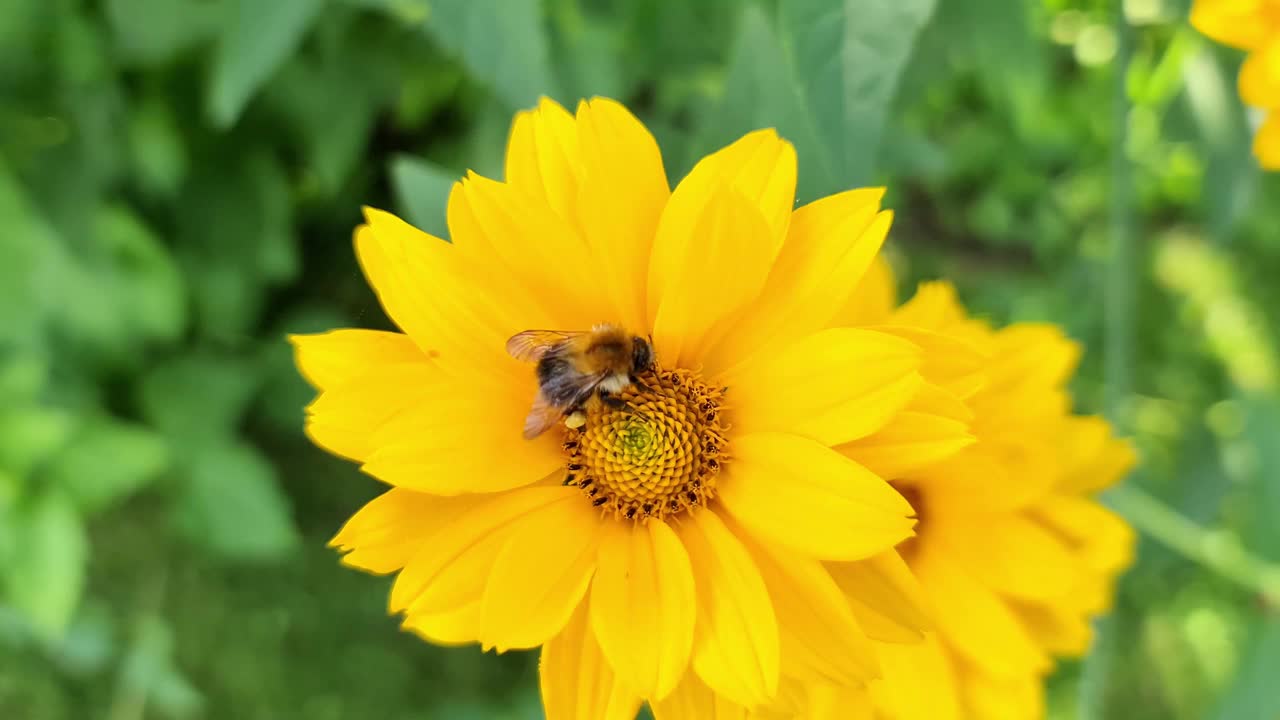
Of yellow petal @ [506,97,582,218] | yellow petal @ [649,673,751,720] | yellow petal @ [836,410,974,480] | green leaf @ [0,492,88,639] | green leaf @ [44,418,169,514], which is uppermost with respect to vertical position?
yellow petal @ [506,97,582,218]

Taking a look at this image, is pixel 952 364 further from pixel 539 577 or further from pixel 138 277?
pixel 138 277

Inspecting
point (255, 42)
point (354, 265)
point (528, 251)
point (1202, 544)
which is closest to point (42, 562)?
point (354, 265)

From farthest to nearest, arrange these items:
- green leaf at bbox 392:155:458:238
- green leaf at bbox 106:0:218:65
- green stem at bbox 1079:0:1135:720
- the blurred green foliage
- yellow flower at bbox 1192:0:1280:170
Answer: green leaf at bbox 106:0:218:65 < the blurred green foliage < green stem at bbox 1079:0:1135:720 < green leaf at bbox 392:155:458:238 < yellow flower at bbox 1192:0:1280:170

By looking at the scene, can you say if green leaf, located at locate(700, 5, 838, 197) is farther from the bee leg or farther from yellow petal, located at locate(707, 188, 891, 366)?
the bee leg

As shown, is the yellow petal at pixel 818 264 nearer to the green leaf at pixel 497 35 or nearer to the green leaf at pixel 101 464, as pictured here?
the green leaf at pixel 497 35

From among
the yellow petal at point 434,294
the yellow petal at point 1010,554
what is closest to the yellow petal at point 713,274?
the yellow petal at point 434,294

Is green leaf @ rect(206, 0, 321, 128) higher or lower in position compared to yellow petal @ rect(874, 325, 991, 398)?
higher

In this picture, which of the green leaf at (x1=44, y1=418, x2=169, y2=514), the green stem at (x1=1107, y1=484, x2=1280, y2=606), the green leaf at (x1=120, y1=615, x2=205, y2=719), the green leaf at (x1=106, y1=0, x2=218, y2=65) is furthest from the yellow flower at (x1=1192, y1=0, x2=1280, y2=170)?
the green leaf at (x1=120, y1=615, x2=205, y2=719)
